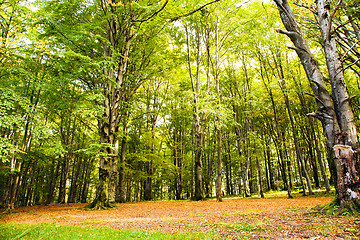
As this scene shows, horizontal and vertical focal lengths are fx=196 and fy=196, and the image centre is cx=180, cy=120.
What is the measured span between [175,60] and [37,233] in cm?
1390

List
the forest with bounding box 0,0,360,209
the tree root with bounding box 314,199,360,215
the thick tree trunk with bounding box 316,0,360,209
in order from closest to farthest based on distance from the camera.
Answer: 1. the tree root with bounding box 314,199,360,215
2. the thick tree trunk with bounding box 316,0,360,209
3. the forest with bounding box 0,0,360,209

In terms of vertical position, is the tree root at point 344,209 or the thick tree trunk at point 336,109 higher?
the thick tree trunk at point 336,109

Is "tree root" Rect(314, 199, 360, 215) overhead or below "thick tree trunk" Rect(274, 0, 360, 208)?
below

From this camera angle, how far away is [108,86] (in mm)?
12305

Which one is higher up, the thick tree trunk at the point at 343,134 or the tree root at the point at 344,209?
the thick tree trunk at the point at 343,134

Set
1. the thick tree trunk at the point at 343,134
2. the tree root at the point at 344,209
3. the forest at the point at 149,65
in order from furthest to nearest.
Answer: the forest at the point at 149,65 < the thick tree trunk at the point at 343,134 < the tree root at the point at 344,209

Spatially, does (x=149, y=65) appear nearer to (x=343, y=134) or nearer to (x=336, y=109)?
(x=336, y=109)

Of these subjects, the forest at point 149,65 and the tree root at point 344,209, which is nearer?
the tree root at point 344,209

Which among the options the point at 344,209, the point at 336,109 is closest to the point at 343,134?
the point at 336,109

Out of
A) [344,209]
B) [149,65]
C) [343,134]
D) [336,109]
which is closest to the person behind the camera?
[344,209]

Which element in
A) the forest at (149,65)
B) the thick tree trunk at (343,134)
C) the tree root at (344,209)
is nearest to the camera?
the tree root at (344,209)

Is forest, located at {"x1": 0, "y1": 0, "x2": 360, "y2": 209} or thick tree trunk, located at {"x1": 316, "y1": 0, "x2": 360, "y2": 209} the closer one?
thick tree trunk, located at {"x1": 316, "y1": 0, "x2": 360, "y2": 209}

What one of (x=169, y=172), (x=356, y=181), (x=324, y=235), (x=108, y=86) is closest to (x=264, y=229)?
(x=324, y=235)

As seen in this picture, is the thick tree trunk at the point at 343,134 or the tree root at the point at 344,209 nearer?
the tree root at the point at 344,209
